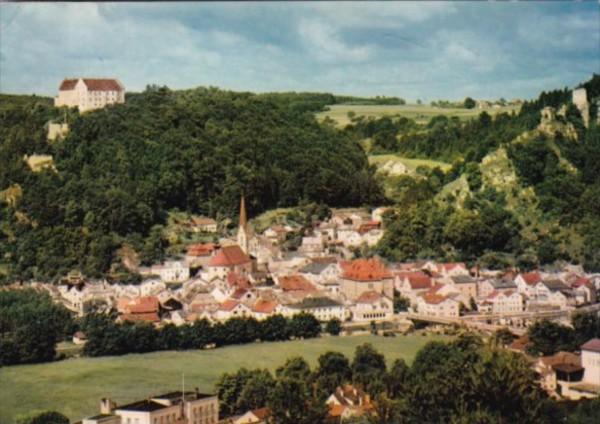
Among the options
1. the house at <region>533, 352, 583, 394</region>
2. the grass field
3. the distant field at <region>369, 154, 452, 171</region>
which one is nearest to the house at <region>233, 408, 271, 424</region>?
the grass field

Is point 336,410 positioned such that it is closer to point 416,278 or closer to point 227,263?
point 416,278

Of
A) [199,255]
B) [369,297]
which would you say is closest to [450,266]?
[369,297]

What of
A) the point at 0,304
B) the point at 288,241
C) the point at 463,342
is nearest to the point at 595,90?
the point at 288,241

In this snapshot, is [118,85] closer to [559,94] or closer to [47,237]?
[47,237]

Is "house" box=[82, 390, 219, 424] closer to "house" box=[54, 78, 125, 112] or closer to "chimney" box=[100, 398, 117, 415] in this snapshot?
"chimney" box=[100, 398, 117, 415]

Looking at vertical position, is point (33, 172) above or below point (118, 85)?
below
